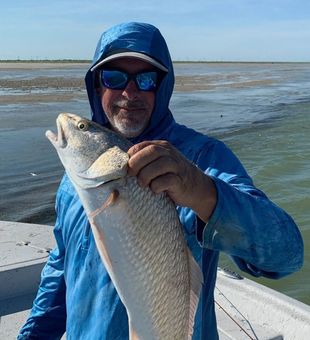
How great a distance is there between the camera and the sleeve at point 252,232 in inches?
78.7

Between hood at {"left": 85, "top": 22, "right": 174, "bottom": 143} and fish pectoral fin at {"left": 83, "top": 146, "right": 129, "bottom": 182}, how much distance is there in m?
0.83

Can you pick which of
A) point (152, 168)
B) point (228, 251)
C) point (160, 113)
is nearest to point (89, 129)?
point (152, 168)

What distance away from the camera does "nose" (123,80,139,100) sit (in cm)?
262

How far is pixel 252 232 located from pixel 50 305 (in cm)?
141

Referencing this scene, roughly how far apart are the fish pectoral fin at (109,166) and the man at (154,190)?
4cm

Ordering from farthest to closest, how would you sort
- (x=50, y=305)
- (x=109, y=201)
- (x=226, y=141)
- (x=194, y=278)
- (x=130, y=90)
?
(x=226, y=141), (x=50, y=305), (x=130, y=90), (x=194, y=278), (x=109, y=201)

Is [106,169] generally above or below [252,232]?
above

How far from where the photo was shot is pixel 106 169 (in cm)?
186

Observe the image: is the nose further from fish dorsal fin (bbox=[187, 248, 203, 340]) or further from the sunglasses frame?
fish dorsal fin (bbox=[187, 248, 203, 340])

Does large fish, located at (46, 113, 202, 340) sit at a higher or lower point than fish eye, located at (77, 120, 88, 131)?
lower

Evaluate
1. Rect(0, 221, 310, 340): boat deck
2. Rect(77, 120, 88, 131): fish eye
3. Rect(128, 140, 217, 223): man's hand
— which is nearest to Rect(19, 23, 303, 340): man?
Rect(128, 140, 217, 223): man's hand

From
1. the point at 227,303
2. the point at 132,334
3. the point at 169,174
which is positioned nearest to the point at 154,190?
the point at 169,174

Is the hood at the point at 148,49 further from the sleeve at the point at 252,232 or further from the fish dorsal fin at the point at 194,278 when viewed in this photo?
the fish dorsal fin at the point at 194,278

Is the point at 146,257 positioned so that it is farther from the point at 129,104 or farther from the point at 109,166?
the point at 129,104
